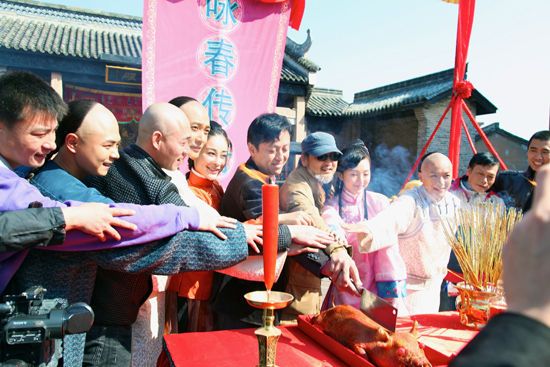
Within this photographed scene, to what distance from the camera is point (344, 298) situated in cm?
247

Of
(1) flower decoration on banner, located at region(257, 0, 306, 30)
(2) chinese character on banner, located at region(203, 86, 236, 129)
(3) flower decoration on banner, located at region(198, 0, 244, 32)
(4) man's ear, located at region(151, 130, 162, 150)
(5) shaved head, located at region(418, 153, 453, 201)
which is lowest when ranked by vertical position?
(5) shaved head, located at region(418, 153, 453, 201)

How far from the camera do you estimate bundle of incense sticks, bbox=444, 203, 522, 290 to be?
192 cm

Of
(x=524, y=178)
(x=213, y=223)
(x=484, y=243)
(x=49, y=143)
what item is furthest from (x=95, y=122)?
(x=524, y=178)

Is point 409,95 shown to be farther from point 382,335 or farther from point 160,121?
point 382,335

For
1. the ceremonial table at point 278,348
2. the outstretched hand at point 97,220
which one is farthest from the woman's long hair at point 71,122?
the ceremonial table at point 278,348

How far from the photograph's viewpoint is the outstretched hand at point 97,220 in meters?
1.19

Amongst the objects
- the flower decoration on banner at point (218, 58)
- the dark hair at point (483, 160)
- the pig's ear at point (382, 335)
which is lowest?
the pig's ear at point (382, 335)

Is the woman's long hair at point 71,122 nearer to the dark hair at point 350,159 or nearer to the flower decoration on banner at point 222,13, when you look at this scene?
the dark hair at point 350,159

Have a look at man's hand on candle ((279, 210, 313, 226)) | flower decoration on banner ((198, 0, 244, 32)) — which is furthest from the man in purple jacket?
flower decoration on banner ((198, 0, 244, 32))

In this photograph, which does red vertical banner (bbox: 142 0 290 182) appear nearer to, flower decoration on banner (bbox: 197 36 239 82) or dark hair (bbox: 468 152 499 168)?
flower decoration on banner (bbox: 197 36 239 82)

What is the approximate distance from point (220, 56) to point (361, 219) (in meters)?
3.82

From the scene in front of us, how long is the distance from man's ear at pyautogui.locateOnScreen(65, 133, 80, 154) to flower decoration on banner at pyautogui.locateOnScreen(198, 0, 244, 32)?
14.7ft

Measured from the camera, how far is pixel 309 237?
5.64ft

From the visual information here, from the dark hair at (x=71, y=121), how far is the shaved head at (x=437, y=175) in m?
2.33
